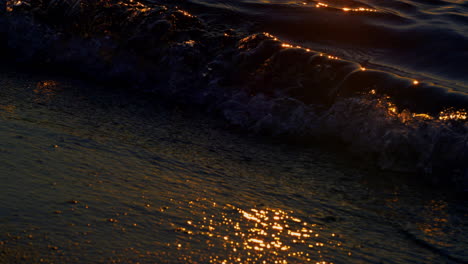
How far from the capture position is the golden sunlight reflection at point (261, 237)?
6.53 ft

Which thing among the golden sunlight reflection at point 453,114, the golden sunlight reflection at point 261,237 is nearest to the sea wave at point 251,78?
the golden sunlight reflection at point 453,114

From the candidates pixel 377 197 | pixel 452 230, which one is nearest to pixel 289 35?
pixel 377 197

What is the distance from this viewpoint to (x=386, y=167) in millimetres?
3314

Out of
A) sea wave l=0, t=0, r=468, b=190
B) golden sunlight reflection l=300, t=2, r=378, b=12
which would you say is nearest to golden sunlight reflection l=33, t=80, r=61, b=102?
sea wave l=0, t=0, r=468, b=190

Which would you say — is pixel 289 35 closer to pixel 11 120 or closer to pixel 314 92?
pixel 314 92

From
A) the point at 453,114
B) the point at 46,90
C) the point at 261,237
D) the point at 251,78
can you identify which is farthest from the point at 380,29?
the point at 261,237

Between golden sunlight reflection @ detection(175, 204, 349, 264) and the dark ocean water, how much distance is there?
2586 mm

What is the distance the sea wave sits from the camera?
137 inches

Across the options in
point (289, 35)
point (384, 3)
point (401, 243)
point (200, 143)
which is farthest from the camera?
point (384, 3)

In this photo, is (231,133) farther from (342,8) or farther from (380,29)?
(342,8)

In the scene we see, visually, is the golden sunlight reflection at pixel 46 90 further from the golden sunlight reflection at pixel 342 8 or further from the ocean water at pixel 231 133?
the golden sunlight reflection at pixel 342 8

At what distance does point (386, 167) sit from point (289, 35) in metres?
2.52

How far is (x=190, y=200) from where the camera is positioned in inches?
95.2

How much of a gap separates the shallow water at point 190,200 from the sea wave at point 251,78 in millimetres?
311
